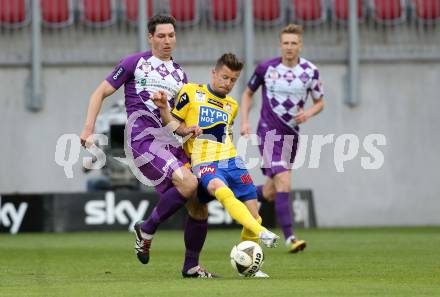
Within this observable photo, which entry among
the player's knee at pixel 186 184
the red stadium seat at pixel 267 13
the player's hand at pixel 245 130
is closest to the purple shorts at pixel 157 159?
the player's knee at pixel 186 184

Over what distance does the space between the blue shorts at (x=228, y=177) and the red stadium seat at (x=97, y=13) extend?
11.2 metres

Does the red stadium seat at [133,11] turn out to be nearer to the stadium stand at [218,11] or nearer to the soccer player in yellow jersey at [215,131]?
the stadium stand at [218,11]

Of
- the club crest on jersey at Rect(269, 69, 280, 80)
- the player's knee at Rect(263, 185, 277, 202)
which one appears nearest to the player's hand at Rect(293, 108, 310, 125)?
the club crest on jersey at Rect(269, 69, 280, 80)

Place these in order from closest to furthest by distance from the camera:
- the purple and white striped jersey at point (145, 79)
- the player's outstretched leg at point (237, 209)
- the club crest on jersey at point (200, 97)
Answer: the player's outstretched leg at point (237, 209) → the club crest on jersey at point (200, 97) → the purple and white striped jersey at point (145, 79)

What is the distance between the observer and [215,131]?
8.57 m

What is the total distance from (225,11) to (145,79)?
10816mm

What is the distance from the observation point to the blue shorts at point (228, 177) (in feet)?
27.3

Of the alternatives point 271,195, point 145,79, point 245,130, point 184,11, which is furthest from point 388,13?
point 145,79

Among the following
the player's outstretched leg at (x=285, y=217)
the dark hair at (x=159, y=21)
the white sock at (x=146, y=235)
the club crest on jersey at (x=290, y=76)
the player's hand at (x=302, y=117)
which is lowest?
the player's outstretched leg at (x=285, y=217)

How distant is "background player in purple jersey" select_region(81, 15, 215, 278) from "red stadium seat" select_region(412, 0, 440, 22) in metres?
11.3

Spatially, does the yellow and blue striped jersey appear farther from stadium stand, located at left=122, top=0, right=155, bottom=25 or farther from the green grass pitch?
stadium stand, located at left=122, top=0, right=155, bottom=25

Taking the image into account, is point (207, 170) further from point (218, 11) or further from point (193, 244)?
point (218, 11)

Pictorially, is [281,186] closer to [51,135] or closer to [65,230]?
[65,230]

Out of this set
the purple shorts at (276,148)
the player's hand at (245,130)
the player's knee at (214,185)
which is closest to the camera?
the player's knee at (214,185)
